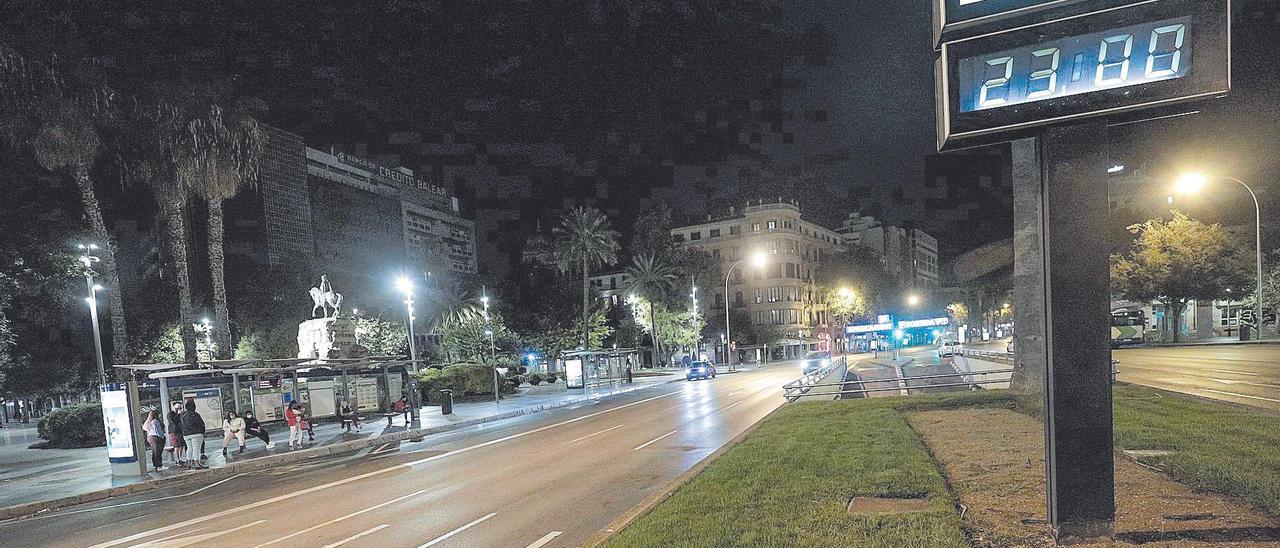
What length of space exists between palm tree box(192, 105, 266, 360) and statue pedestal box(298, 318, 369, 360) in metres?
3.27

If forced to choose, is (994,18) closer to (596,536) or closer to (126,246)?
(596,536)

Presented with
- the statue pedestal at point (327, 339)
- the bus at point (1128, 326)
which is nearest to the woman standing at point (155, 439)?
the statue pedestal at point (327, 339)

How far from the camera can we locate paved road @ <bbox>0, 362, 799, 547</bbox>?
919cm

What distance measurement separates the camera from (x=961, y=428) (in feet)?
40.3

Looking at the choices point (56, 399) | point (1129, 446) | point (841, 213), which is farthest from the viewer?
point (841, 213)

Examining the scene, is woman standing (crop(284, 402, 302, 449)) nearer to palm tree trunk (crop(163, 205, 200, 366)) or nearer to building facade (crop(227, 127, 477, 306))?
palm tree trunk (crop(163, 205, 200, 366))

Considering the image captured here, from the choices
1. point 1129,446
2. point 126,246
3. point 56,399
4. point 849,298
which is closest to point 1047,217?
point 1129,446

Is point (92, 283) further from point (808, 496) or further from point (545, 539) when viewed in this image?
point (808, 496)

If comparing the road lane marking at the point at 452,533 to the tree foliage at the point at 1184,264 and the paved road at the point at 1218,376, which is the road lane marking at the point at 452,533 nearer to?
the paved road at the point at 1218,376

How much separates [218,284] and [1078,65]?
3402 centimetres

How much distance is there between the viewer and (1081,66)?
221 inches

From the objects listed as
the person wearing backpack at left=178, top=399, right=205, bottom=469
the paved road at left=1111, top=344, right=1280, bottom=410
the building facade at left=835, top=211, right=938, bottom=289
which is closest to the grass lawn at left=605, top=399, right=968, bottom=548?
the paved road at left=1111, top=344, right=1280, bottom=410

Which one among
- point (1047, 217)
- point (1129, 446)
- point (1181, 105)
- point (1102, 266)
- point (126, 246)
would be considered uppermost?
point (126, 246)

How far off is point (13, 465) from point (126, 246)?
3086 cm
